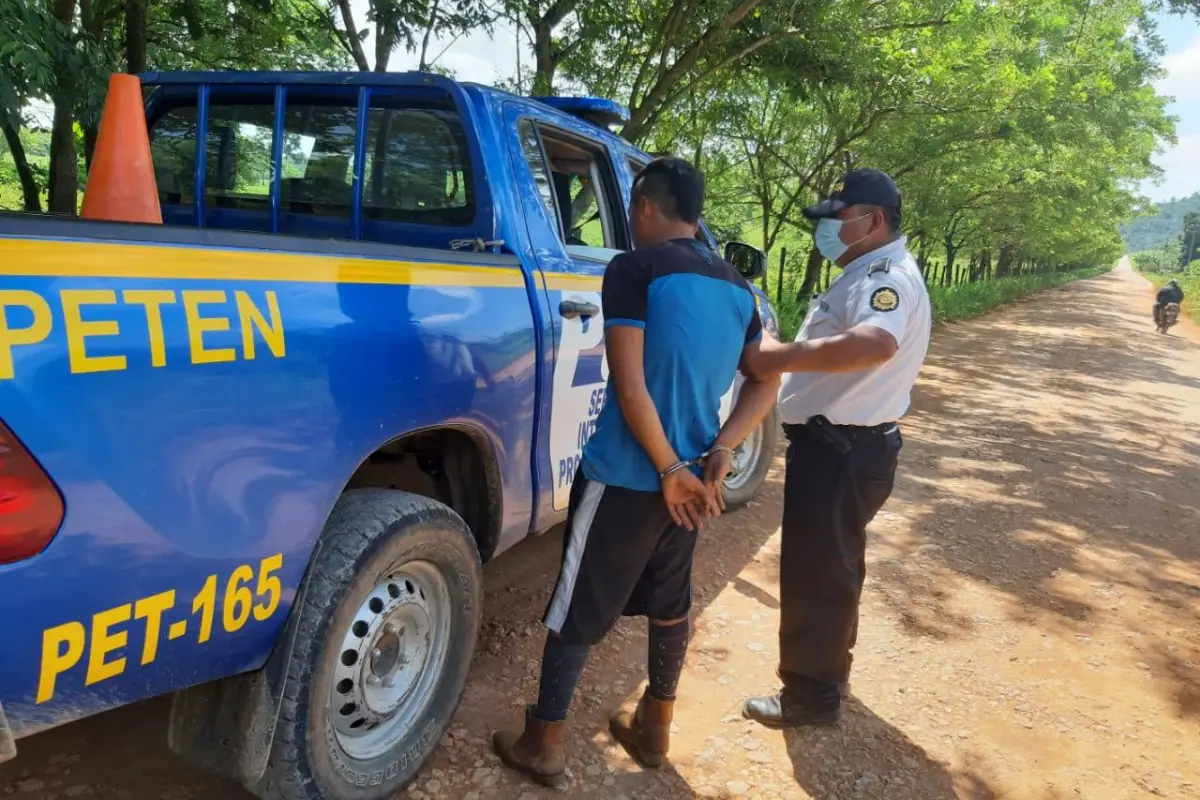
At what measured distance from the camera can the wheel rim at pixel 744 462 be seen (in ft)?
16.1

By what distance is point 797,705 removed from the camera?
2924mm

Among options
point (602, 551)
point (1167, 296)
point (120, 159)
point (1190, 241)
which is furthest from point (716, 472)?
point (1190, 241)

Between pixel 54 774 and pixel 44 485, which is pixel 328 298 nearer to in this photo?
pixel 44 485

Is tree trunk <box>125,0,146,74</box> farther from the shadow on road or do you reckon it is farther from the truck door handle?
the shadow on road

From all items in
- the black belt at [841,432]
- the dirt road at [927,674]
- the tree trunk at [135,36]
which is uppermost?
the tree trunk at [135,36]

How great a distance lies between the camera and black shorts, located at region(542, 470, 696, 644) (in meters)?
2.27

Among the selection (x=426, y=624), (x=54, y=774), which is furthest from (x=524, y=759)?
(x=54, y=774)

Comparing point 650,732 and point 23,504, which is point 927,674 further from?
point 23,504

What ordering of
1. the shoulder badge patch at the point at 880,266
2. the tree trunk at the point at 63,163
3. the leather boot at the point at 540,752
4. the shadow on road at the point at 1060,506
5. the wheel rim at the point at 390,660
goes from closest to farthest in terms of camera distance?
the wheel rim at the point at 390,660, the leather boot at the point at 540,752, the shoulder badge patch at the point at 880,266, the shadow on road at the point at 1060,506, the tree trunk at the point at 63,163

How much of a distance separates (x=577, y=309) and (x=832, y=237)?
89cm

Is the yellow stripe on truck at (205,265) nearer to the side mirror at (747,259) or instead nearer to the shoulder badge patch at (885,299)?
the shoulder badge patch at (885,299)

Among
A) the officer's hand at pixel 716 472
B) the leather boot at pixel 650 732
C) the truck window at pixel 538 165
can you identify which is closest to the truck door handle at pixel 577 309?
the truck window at pixel 538 165

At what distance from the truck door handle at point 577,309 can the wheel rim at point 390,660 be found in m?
0.99

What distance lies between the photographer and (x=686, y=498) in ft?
7.14
